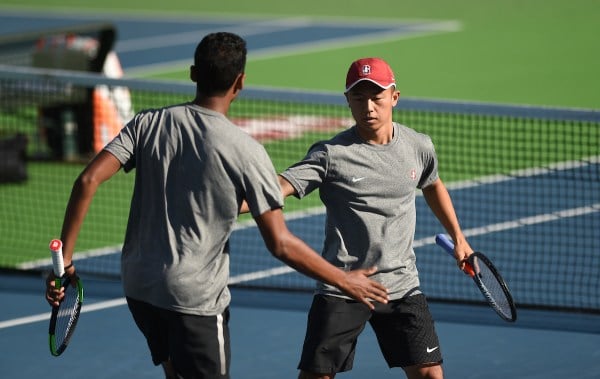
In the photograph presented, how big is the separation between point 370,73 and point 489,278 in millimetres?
1339

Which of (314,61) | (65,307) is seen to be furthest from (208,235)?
(314,61)

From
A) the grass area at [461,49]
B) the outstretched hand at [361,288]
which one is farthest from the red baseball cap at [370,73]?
the grass area at [461,49]

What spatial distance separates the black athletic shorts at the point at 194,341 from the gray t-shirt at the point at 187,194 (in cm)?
5

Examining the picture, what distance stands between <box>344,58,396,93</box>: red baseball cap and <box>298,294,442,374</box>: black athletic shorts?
1.08 metres

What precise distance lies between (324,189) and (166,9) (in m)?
23.8

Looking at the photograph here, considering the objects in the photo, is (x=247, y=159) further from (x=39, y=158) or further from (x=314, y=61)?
(x=314, y=61)

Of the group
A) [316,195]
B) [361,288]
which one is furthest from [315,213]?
[361,288]

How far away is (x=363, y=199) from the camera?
5797mm

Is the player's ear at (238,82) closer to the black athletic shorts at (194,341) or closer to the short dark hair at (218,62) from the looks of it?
the short dark hair at (218,62)

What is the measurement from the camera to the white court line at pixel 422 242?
888 centimetres

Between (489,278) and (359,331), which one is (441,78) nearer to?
(489,278)

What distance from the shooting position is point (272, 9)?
2908 cm

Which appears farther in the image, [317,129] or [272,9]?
[272,9]

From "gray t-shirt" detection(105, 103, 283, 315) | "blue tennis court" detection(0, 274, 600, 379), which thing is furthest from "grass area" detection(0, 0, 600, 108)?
"gray t-shirt" detection(105, 103, 283, 315)
